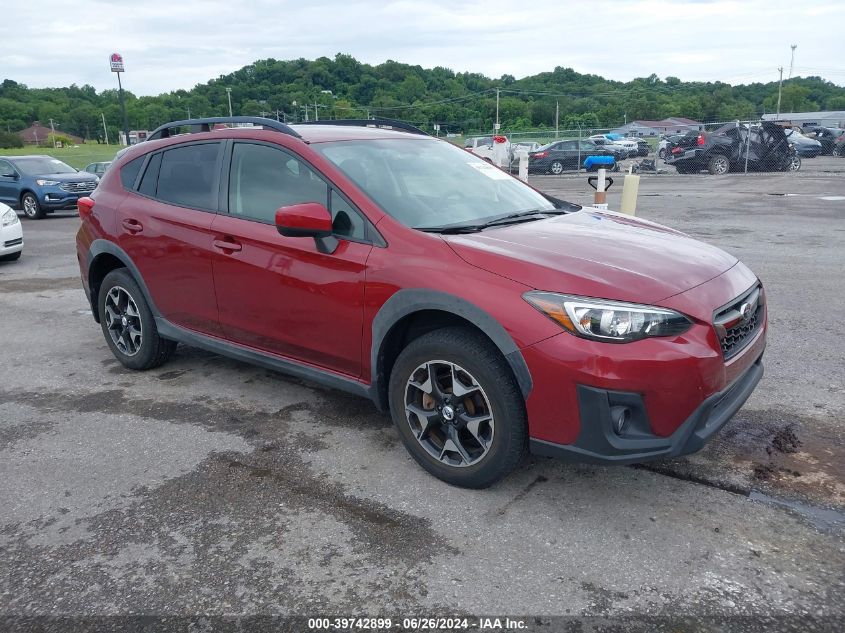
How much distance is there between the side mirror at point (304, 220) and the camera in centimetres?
348

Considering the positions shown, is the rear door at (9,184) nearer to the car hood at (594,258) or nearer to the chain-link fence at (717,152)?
the chain-link fence at (717,152)

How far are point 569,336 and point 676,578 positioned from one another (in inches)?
39.2

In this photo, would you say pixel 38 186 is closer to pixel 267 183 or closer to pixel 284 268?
pixel 267 183

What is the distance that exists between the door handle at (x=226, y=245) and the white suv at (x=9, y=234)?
7.41 m

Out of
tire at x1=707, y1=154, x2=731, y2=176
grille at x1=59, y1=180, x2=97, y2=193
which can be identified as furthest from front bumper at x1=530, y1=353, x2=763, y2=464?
tire at x1=707, y1=154, x2=731, y2=176

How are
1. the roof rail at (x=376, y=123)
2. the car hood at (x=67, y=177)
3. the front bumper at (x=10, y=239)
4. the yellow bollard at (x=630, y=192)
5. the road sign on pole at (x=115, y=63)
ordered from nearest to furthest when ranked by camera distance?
the roof rail at (x=376, y=123) → the yellow bollard at (x=630, y=192) → the front bumper at (x=10, y=239) → the car hood at (x=67, y=177) → the road sign on pole at (x=115, y=63)

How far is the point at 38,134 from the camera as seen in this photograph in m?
103

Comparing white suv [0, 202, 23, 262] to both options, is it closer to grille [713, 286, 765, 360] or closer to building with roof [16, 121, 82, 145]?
grille [713, 286, 765, 360]


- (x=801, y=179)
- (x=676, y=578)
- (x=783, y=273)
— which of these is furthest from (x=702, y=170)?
(x=676, y=578)

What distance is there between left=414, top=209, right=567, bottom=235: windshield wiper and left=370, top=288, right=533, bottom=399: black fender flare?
0.41 metres

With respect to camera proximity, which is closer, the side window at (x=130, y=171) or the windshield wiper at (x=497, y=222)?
the windshield wiper at (x=497, y=222)

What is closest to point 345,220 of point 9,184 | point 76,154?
point 9,184

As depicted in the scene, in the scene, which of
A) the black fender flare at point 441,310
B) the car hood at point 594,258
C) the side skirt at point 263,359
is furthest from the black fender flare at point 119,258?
the car hood at point 594,258

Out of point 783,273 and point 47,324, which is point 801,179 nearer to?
point 783,273
